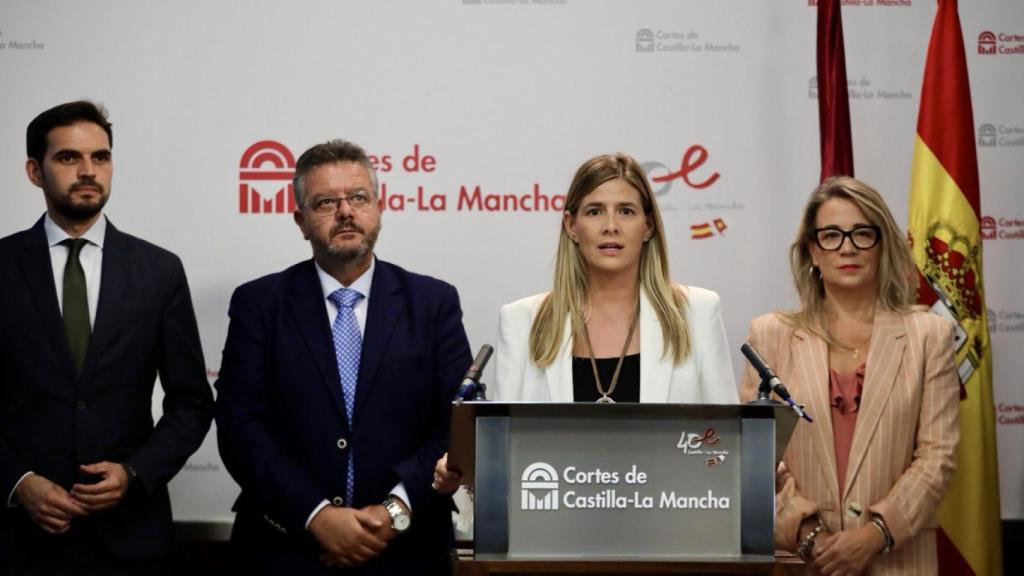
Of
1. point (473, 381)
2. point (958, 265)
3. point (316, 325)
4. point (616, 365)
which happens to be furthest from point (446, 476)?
point (958, 265)

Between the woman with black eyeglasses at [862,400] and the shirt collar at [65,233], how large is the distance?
6.86 feet

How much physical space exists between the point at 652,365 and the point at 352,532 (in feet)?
3.14

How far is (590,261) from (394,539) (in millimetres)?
990

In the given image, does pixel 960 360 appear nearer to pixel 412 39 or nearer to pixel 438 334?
pixel 438 334

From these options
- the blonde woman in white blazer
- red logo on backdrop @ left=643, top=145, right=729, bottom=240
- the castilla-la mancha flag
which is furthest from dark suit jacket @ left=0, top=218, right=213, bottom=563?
the castilla-la mancha flag

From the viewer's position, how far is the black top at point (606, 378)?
131 inches

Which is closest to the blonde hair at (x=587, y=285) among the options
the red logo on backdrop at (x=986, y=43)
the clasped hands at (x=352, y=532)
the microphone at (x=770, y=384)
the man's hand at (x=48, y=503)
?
the clasped hands at (x=352, y=532)

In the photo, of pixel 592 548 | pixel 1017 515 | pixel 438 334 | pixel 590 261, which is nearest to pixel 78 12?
pixel 438 334

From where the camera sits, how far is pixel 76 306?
3.72 metres

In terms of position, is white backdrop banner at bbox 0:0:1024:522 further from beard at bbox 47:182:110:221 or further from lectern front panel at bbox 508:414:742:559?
lectern front panel at bbox 508:414:742:559

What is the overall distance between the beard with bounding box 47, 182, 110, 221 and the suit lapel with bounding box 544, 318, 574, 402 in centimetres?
157

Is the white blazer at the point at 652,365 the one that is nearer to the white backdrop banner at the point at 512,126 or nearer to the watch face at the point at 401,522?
the watch face at the point at 401,522

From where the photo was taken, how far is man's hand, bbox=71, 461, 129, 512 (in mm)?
3504

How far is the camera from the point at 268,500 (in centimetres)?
342
